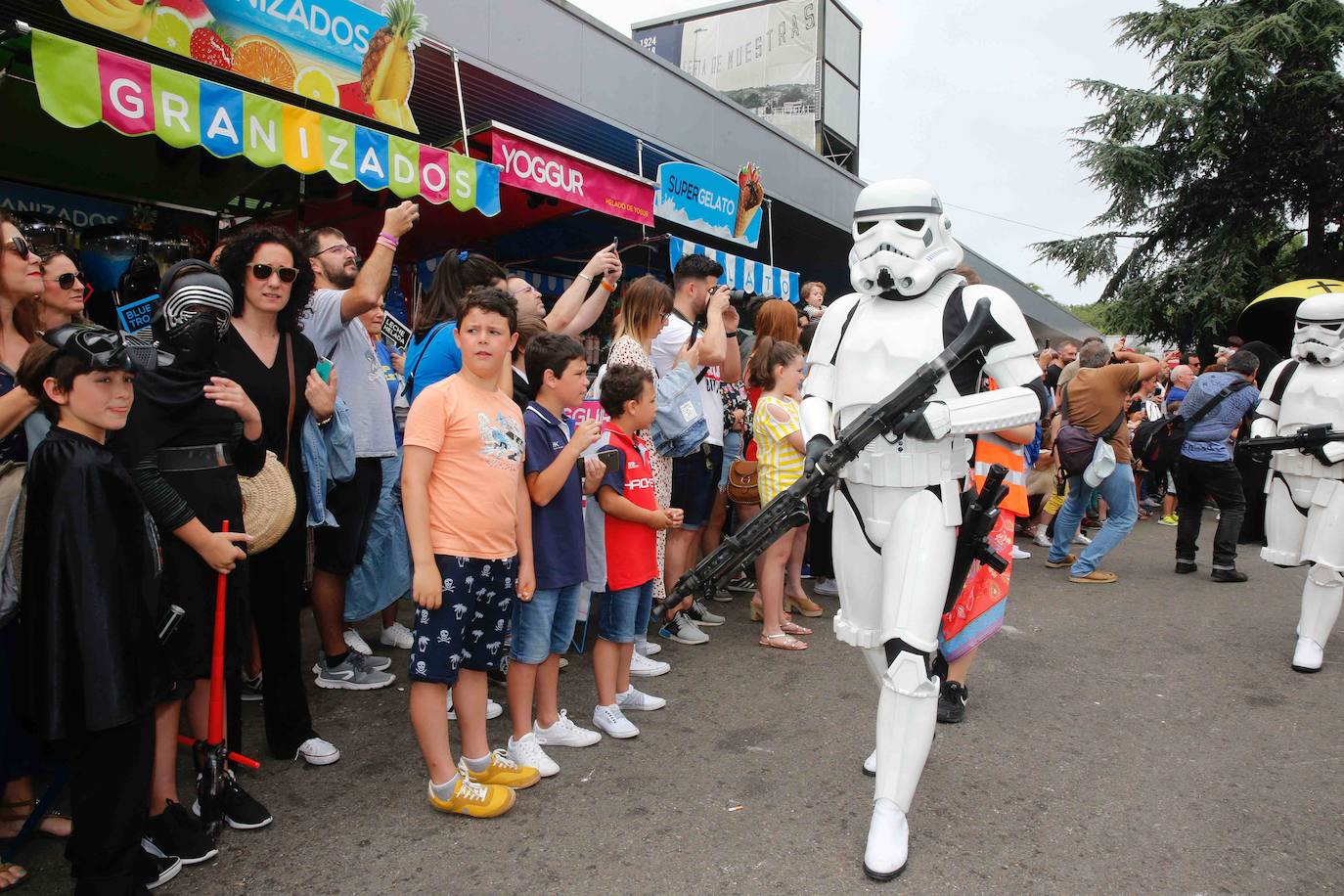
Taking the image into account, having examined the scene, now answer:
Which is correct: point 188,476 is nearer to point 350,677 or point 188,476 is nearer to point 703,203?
point 350,677

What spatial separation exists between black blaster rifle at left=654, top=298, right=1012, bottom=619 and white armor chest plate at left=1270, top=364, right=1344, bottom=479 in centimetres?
302

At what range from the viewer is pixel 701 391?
4.61 m

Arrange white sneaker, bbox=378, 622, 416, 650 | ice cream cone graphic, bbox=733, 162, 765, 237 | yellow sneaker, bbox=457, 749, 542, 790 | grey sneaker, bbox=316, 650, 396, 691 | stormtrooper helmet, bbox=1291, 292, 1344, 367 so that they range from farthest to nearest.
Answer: ice cream cone graphic, bbox=733, 162, 765, 237 < stormtrooper helmet, bbox=1291, 292, 1344, 367 < white sneaker, bbox=378, 622, 416, 650 < grey sneaker, bbox=316, 650, 396, 691 < yellow sneaker, bbox=457, 749, 542, 790

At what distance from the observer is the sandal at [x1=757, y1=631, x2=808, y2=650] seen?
450cm

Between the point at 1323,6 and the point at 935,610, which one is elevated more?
the point at 1323,6

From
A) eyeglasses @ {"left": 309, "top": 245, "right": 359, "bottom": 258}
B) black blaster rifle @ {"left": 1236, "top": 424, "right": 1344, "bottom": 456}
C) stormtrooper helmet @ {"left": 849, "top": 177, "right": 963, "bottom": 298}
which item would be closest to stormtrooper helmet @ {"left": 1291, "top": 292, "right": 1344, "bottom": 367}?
black blaster rifle @ {"left": 1236, "top": 424, "right": 1344, "bottom": 456}

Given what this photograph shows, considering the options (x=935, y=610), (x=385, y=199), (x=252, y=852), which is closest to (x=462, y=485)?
(x=252, y=852)

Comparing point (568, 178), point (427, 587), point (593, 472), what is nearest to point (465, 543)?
point (427, 587)

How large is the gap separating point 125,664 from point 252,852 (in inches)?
31.7

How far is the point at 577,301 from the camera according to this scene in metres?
4.01

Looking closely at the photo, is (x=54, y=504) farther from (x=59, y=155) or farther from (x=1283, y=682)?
(x=1283, y=682)

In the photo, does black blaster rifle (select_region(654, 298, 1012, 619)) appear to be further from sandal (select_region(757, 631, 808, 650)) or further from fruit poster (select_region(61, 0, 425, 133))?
fruit poster (select_region(61, 0, 425, 133))

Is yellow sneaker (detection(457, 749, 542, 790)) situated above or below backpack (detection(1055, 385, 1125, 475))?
below

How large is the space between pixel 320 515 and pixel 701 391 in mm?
2256
